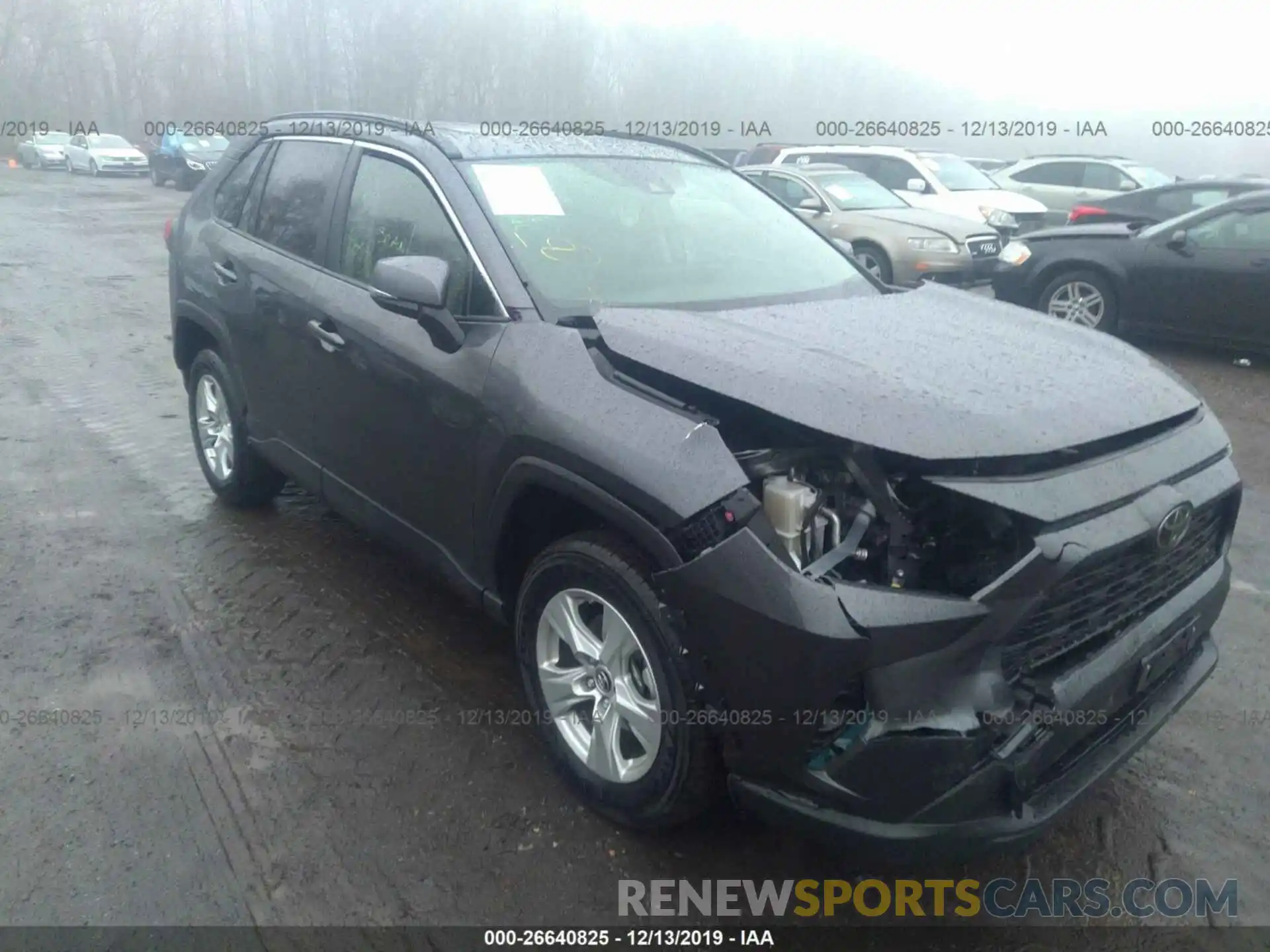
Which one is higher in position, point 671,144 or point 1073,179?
point 671,144

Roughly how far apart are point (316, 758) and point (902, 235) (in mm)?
9329

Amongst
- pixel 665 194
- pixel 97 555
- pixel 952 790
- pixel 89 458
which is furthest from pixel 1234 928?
pixel 89 458

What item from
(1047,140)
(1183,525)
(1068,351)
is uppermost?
(1068,351)

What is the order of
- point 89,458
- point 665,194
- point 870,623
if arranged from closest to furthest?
point 870,623 < point 665,194 < point 89,458

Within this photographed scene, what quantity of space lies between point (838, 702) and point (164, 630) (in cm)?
299

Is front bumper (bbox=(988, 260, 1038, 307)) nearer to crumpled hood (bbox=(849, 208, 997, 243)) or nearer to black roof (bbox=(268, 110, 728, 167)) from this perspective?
crumpled hood (bbox=(849, 208, 997, 243))

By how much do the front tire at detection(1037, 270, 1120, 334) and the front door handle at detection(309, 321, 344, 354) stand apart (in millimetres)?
6932

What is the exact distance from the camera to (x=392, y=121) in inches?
159

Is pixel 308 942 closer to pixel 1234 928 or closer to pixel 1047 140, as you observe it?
pixel 1234 928

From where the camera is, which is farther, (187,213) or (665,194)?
(187,213)

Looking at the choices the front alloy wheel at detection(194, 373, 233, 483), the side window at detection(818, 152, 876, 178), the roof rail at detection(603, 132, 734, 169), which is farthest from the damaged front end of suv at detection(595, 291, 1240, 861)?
the side window at detection(818, 152, 876, 178)

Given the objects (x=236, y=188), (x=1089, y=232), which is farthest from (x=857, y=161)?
(x=236, y=188)

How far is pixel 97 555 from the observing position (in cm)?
473

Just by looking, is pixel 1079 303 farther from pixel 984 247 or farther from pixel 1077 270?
pixel 984 247
